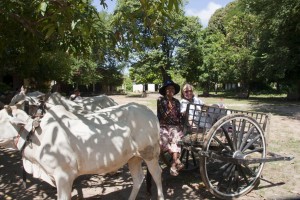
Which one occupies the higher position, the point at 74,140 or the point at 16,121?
the point at 16,121

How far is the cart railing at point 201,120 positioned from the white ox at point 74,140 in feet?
3.97

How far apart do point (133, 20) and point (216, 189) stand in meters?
2.89

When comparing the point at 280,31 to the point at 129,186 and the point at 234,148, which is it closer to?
the point at 234,148

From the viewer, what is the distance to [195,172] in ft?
23.7

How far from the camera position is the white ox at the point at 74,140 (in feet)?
14.0

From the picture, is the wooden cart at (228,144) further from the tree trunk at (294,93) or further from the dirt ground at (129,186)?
the tree trunk at (294,93)

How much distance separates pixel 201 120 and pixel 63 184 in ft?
9.33

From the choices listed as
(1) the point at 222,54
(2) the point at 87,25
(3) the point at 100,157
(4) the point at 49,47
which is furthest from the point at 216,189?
(1) the point at 222,54

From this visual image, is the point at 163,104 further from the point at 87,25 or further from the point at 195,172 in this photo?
the point at 87,25

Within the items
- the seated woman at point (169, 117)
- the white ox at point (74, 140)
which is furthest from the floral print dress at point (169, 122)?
the white ox at point (74, 140)

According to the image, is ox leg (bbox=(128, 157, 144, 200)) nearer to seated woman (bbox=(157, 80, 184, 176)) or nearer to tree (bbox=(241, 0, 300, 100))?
seated woman (bbox=(157, 80, 184, 176))

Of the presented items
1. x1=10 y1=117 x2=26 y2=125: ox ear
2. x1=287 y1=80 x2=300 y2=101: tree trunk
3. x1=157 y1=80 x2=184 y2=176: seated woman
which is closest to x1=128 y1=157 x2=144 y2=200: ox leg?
x1=157 y1=80 x2=184 y2=176: seated woman

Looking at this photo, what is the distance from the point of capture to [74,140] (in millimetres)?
4398

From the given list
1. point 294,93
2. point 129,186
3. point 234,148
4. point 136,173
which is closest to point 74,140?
point 136,173
